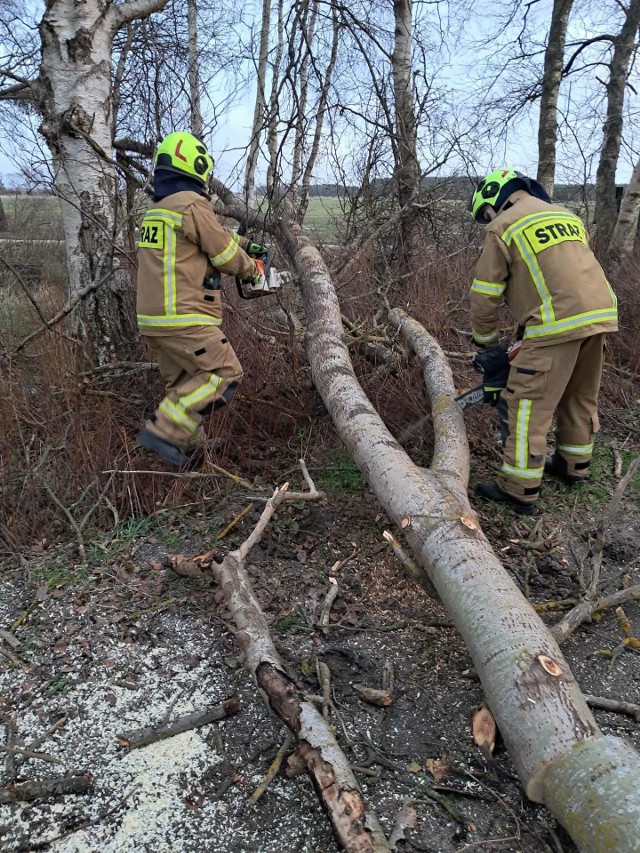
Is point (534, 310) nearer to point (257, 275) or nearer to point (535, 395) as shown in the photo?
point (535, 395)

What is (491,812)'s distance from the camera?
1692 mm

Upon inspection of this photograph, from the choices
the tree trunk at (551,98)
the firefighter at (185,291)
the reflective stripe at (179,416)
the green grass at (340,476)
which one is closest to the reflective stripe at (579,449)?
the green grass at (340,476)

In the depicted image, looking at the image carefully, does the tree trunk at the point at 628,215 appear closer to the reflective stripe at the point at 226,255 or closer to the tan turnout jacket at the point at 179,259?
the reflective stripe at the point at 226,255

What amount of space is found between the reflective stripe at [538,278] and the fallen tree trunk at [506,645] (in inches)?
28.9

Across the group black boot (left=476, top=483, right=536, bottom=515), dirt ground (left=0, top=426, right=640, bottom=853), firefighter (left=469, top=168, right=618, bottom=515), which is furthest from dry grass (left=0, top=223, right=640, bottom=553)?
firefighter (left=469, top=168, right=618, bottom=515)

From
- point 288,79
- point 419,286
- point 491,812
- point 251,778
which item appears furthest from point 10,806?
point 419,286

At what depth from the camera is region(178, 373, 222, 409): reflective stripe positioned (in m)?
3.45

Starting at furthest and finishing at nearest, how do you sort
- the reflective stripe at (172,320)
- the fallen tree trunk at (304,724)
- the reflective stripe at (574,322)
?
1. the reflective stripe at (172,320)
2. the reflective stripe at (574,322)
3. the fallen tree trunk at (304,724)

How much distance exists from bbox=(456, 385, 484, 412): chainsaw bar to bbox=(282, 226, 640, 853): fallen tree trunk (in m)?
0.20

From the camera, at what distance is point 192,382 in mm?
3480

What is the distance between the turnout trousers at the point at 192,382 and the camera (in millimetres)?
3430

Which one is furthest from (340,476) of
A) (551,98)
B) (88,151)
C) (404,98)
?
(551,98)

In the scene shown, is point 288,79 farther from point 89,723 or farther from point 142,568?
point 89,723

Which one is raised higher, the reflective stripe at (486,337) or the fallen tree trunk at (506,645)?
the reflective stripe at (486,337)
